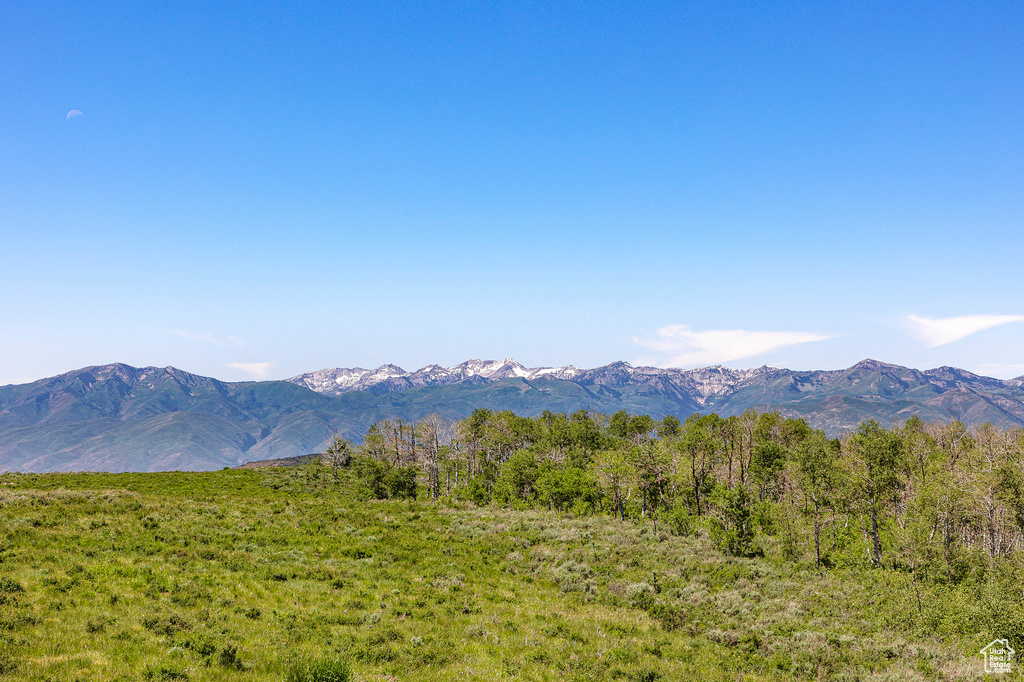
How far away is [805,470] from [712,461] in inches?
469

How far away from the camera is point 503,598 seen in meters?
28.4

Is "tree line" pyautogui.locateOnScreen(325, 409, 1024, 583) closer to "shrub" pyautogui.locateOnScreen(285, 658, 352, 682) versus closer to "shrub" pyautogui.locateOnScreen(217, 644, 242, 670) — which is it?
"shrub" pyautogui.locateOnScreen(285, 658, 352, 682)

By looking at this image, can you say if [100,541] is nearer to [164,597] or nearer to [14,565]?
[14,565]

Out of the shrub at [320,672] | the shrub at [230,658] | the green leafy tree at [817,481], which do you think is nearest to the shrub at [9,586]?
the shrub at [230,658]

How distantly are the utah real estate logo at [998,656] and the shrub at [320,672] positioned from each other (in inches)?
1088

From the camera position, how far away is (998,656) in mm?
22922

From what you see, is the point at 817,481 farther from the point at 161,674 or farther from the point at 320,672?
the point at 161,674

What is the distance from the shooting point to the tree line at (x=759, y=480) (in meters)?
42.6

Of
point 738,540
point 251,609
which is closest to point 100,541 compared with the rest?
point 251,609

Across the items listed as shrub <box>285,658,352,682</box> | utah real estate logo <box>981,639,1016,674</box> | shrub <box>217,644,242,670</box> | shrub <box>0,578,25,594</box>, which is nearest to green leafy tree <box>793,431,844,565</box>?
utah real estate logo <box>981,639,1016,674</box>

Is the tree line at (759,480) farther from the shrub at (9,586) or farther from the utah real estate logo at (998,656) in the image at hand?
the shrub at (9,586)

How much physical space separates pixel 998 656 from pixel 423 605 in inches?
1134

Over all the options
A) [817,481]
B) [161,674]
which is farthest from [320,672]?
[817,481]

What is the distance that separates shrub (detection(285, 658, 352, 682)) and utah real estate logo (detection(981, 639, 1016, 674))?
27.6m
